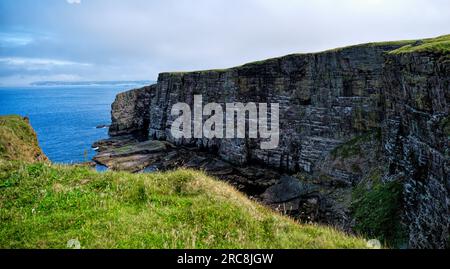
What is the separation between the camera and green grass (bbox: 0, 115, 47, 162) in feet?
93.6

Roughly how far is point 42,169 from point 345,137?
160 ft

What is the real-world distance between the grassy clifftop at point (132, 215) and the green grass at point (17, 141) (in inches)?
537

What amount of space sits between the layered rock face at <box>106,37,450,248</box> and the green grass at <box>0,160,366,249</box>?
1451 centimetres

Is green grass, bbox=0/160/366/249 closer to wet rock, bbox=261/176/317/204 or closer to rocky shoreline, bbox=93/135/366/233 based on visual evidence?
rocky shoreline, bbox=93/135/366/233

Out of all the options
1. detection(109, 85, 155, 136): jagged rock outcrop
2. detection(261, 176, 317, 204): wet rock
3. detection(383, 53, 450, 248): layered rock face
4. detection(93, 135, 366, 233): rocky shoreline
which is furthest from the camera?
detection(109, 85, 155, 136): jagged rock outcrop

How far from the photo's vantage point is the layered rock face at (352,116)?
2269 centimetres

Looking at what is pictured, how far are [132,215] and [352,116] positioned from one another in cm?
4960

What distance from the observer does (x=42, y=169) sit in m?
16.6

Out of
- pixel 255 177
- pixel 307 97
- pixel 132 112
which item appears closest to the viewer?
pixel 255 177

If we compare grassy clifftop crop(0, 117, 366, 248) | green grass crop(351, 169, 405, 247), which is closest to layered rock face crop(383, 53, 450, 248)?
green grass crop(351, 169, 405, 247)

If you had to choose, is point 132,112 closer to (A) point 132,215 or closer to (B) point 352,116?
(B) point 352,116

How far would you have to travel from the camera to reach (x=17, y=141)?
30.8 metres

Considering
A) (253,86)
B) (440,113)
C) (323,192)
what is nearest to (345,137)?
(323,192)

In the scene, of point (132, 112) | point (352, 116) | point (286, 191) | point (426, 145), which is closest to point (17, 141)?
point (426, 145)
